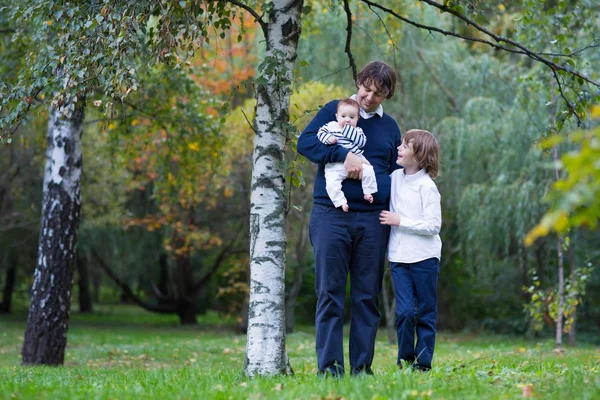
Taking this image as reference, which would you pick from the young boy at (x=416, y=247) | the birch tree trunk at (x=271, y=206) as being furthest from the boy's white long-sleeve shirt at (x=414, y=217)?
the birch tree trunk at (x=271, y=206)

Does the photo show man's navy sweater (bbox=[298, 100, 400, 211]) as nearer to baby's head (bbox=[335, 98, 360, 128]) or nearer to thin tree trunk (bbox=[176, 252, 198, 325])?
baby's head (bbox=[335, 98, 360, 128])

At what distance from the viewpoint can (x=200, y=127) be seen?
1088cm

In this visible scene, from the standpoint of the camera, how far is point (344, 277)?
457 centimetres

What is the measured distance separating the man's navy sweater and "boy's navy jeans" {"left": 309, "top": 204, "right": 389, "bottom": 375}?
83 millimetres

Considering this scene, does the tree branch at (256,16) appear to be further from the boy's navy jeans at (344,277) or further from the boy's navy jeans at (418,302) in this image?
the boy's navy jeans at (418,302)

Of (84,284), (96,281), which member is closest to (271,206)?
(84,284)

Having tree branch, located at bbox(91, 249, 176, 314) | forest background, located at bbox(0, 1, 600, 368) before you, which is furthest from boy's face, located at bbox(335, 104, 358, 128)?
tree branch, located at bbox(91, 249, 176, 314)

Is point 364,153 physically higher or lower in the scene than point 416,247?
higher

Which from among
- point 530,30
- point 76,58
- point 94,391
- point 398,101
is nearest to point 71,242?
point 76,58

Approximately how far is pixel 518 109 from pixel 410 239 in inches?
438

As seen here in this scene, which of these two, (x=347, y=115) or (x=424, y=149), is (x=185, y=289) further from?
(x=347, y=115)

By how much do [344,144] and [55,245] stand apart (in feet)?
18.9

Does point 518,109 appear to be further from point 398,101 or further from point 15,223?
point 15,223

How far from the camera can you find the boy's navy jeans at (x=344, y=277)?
4531 millimetres
